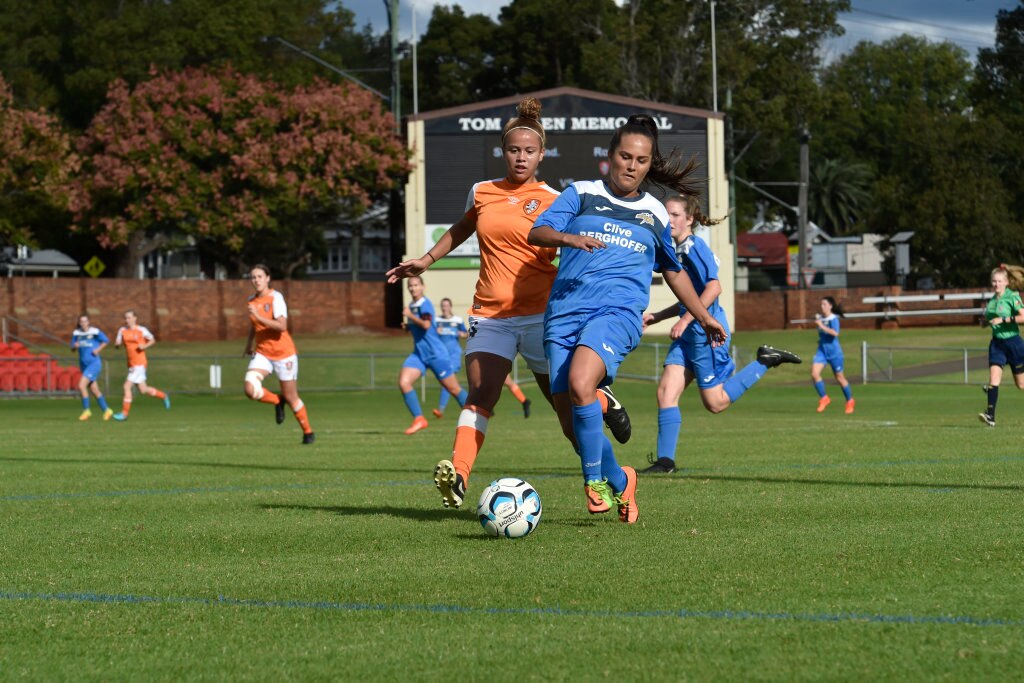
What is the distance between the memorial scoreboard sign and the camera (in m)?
43.9

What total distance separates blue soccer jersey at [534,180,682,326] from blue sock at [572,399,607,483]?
1.77ft

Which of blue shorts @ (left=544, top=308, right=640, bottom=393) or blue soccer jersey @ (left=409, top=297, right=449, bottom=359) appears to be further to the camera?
blue soccer jersey @ (left=409, top=297, right=449, bottom=359)

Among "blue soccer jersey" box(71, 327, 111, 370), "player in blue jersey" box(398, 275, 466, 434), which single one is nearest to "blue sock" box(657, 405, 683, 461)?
"player in blue jersey" box(398, 275, 466, 434)

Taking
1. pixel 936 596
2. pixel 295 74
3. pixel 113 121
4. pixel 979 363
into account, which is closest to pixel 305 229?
pixel 295 74

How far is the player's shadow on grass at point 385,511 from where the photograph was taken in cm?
833

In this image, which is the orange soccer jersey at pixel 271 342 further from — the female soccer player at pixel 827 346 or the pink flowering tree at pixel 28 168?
the pink flowering tree at pixel 28 168

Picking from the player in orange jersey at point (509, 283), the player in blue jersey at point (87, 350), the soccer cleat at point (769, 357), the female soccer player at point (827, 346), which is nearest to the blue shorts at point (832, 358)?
the female soccer player at point (827, 346)

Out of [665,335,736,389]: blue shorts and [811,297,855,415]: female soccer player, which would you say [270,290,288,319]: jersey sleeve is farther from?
[811,297,855,415]: female soccer player

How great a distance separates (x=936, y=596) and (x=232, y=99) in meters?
43.5

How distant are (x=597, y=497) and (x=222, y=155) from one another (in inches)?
1638

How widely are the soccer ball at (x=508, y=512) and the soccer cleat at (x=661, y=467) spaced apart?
367 cm

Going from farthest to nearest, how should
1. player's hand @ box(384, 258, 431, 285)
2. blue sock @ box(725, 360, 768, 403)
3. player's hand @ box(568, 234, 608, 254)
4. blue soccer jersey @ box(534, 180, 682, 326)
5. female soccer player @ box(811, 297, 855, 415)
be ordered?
female soccer player @ box(811, 297, 855, 415), blue sock @ box(725, 360, 768, 403), player's hand @ box(384, 258, 431, 285), blue soccer jersey @ box(534, 180, 682, 326), player's hand @ box(568, 234, 608, 254)

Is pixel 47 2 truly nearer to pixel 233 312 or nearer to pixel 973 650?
pixel 233 312

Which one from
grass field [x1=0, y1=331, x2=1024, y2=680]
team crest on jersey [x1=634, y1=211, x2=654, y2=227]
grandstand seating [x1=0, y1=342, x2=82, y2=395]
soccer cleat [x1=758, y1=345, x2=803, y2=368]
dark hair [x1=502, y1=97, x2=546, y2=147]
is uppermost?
dark hair [x1=502, y1=97, x2=546, y2=147]
